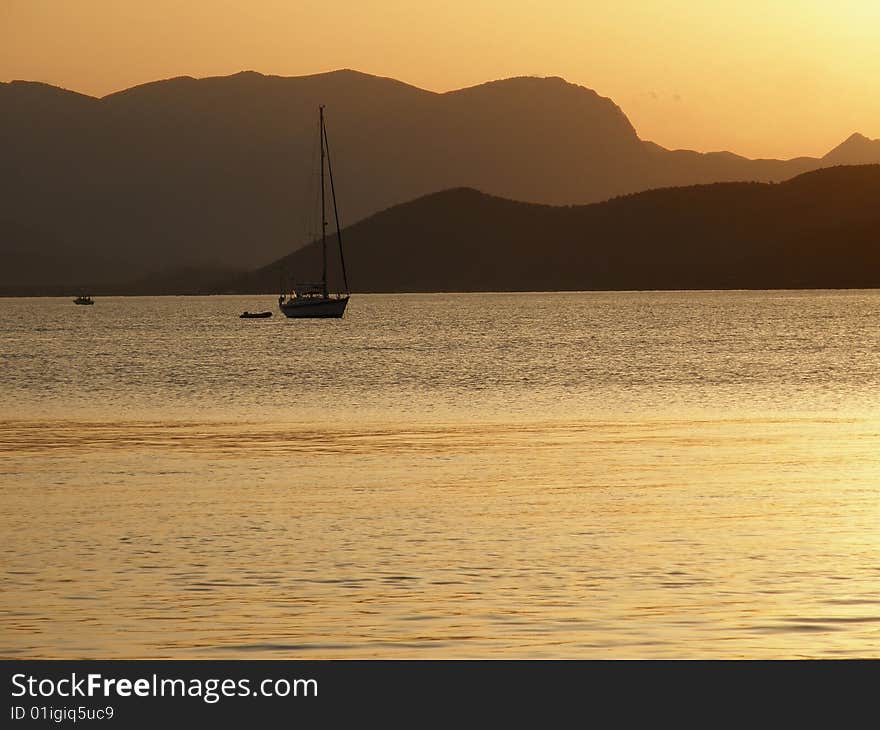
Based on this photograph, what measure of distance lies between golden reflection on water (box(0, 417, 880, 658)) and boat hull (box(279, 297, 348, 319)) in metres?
121

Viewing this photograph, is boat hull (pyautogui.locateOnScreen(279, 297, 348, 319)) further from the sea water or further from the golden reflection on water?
the golden reflection on water

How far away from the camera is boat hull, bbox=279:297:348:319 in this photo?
16038cm

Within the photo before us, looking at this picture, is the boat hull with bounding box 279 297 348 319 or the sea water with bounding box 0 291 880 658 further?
the boat hull with bounding box 279 297 348 319

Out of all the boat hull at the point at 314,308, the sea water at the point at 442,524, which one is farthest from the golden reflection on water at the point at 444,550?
the boat hull at the point at 314,308

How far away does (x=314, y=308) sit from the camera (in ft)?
538

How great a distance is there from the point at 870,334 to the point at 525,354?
4951cm

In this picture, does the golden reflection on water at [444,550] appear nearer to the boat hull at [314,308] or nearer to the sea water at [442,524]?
the sea water at [442,524]

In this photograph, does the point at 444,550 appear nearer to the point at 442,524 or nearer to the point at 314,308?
the point at 442,524

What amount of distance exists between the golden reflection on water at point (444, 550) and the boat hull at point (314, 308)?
121 m

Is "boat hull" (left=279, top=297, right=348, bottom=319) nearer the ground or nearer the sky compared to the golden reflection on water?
nearer the sky

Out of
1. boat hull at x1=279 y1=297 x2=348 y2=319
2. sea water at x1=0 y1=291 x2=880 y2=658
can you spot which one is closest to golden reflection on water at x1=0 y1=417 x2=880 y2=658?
sea water at x1=0 y1=291 x2=880 y2=658

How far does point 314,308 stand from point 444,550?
142 m
